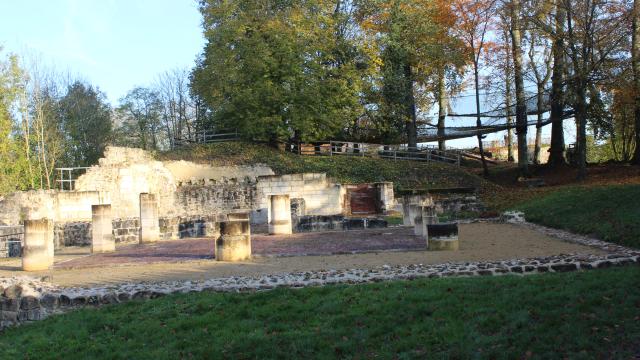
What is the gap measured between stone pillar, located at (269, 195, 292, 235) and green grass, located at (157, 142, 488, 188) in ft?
36.1

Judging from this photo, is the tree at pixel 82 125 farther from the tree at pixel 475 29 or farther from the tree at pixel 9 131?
the tree at pixel 475 29

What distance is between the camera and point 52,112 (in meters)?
41.1

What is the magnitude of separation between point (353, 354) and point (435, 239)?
7.02m

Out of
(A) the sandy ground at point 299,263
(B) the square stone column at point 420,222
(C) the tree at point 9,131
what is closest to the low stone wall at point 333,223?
(B) the square stone column at point 420,222

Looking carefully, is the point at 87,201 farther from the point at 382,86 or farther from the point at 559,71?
the point at 559,71

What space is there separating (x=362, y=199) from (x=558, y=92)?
1073 centimetres

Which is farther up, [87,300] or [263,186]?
[263,186]

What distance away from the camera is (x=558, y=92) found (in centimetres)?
2728

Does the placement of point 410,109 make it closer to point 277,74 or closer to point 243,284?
point 277,74

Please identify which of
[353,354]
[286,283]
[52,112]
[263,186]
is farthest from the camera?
[52,112]

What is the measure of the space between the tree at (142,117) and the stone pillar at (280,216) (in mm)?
35315


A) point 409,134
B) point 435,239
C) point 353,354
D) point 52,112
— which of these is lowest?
point 353,354

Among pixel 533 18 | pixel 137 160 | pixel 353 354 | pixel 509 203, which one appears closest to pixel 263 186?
pixel 137 160

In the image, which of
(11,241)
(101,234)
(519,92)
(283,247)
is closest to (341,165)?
(519,92)
